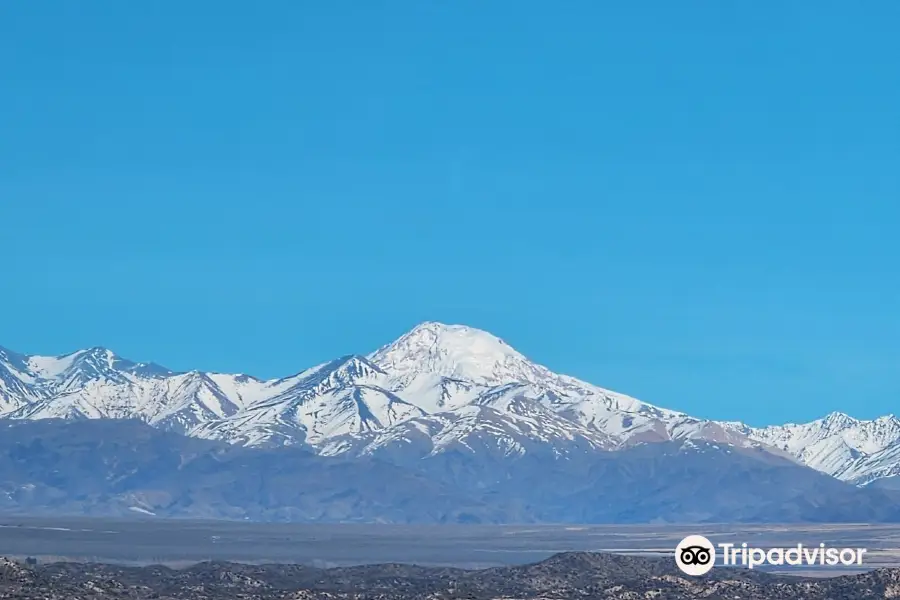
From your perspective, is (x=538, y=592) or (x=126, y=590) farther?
(x=538, y=592)

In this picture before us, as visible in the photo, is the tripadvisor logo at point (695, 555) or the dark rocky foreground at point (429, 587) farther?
the dark rocky foreground at point (429, 587)

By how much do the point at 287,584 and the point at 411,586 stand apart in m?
13.4

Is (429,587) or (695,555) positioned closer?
(695,555)

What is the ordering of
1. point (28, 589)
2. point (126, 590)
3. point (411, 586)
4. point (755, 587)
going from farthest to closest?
point (411, 586) < point (755, 587) < point (126, 590) < point (28, 589)

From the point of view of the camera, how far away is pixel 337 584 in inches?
7844

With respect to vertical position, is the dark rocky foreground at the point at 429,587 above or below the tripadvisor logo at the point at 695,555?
below

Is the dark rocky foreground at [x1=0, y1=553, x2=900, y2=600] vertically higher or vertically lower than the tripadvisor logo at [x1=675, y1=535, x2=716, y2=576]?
lower

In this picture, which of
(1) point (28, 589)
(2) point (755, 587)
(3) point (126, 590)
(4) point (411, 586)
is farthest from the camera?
(4) point (411, 586)

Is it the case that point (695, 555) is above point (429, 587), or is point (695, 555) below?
above

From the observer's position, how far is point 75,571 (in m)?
197

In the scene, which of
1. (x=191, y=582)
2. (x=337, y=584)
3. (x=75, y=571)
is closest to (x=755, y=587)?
(x=337, y=584)

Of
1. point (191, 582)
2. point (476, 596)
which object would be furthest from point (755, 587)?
point (191, 582)

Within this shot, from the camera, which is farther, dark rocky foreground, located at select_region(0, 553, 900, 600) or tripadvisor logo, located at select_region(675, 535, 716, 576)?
dark rocky foreground, located at select_region(0, 553, 900, 600)

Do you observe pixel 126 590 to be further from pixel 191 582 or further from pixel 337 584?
pixel 337 584
